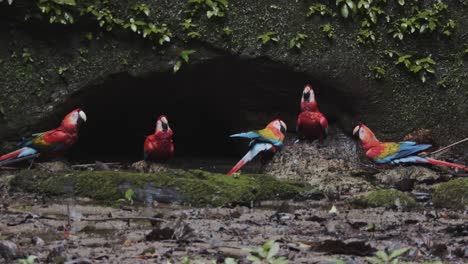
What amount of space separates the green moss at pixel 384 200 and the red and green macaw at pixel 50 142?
2.75 m

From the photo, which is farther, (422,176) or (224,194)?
(422,176)

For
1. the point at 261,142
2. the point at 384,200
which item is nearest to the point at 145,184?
the point at 384,200

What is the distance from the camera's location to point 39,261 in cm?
240

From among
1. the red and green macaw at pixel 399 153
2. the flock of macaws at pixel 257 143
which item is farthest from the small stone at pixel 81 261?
the red and green macaw at pixel 399 153

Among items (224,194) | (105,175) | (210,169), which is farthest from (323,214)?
(210,169)

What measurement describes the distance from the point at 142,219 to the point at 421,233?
1.34 m

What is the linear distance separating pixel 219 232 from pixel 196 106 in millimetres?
4940

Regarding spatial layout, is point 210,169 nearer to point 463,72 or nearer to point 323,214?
point 463,72

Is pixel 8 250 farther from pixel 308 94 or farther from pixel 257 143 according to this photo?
pixel 308 94

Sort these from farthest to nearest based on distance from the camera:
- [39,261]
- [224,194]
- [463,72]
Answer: [463,72], [224,194], [39,261]

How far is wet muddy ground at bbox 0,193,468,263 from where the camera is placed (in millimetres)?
2527

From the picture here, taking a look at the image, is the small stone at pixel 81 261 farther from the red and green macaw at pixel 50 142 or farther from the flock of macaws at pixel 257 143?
the red and green macaw at pixel 50 142

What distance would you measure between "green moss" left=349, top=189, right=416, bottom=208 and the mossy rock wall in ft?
8.72

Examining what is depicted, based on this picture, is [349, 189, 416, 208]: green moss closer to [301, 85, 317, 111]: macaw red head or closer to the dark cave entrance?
[301, 85, 317, 111]: macaw red head
